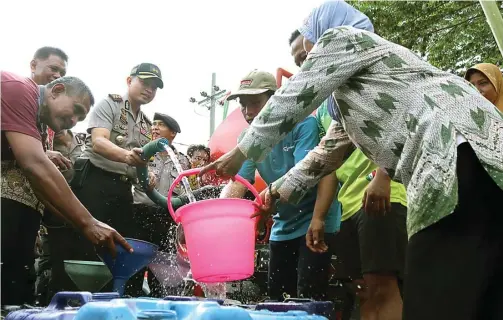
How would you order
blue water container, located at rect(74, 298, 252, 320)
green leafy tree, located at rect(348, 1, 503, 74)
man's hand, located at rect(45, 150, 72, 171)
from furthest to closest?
1. green leafy tree, located at rect(348, 1, 503, 74)
2. man's hand, located at rect(45, 150, 72, 171)
3. blue water container, located at rect(74, 298, 252, 320)

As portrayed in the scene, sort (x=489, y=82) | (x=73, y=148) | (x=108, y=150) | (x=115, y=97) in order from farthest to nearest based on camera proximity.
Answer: (x=73, y=148)
(x=115, y=97)
(x=108, y=150)
(x=489, y=82)

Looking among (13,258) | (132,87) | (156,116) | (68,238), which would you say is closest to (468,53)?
(156,116)

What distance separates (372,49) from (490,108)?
1.30 ft

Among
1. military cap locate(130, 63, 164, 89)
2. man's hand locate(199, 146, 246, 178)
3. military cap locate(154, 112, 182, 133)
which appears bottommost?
military cap locate(154, 112, 182, 133)

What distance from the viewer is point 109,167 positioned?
4402mm

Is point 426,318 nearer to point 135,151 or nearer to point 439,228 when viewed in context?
point 439,228

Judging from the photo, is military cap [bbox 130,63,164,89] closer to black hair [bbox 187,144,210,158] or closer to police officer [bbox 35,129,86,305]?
police officer [bbox 35,129,86,305]

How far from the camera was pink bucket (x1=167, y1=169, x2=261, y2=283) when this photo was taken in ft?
8.38

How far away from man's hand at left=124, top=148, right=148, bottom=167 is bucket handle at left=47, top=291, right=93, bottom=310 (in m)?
1.83

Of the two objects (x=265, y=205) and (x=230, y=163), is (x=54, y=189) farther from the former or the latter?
(x=230, y=163)

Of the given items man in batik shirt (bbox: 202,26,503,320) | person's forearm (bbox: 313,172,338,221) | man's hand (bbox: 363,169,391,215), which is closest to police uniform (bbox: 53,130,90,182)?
person's forearm (bbox: 313,172,338,221)

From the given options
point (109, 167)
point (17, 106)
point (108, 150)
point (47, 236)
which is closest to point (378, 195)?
point (17, 106)

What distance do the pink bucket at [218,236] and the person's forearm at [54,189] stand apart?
2.20 feet

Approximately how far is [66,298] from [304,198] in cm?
161
